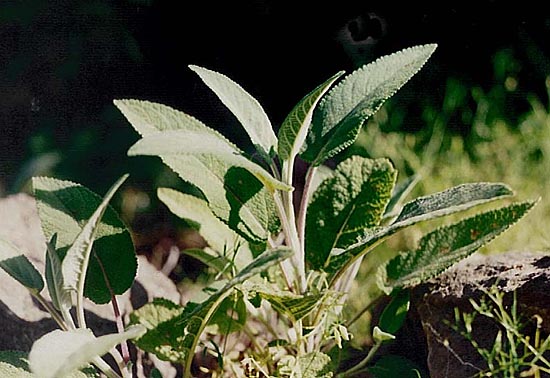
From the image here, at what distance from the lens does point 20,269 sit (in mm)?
1092

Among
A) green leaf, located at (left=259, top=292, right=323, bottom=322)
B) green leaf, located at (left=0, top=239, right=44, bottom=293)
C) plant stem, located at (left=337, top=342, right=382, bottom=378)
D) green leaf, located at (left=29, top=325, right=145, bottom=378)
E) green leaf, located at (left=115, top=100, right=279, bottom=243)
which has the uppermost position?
green leaf, located at (left=115, top=100, right=279, bottom=243)

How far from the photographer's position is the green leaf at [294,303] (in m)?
1.07

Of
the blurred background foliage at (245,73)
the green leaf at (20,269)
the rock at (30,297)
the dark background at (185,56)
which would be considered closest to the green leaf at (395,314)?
the rock at (30,297)

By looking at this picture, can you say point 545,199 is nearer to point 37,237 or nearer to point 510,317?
point 510,317

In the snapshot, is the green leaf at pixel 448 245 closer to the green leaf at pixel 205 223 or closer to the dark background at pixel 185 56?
the green leaf at pixel 205 223

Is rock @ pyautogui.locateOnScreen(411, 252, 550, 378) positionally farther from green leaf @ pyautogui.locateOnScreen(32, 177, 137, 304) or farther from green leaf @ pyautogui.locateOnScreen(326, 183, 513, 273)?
green leaf @ pyautogui.locateOnScreen(32, 177, 137, 304)

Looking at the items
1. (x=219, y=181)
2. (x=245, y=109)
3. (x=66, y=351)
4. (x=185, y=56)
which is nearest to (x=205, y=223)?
(x=219, y=181)

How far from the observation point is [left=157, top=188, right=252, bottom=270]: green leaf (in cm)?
134

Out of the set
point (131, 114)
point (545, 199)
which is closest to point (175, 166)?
point (131, 114)

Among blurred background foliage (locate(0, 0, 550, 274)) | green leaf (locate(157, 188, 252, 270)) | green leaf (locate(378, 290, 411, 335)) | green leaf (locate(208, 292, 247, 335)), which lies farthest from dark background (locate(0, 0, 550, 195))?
green leaf (locate(378, 290, 411, 335))

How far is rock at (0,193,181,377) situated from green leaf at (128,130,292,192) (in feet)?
1.51

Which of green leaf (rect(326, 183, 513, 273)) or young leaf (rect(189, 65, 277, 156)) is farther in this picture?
young leaf (rect(189, 65, 277, 156))

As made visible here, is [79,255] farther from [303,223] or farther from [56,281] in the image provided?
[303,223]

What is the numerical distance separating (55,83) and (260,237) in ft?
4.05
